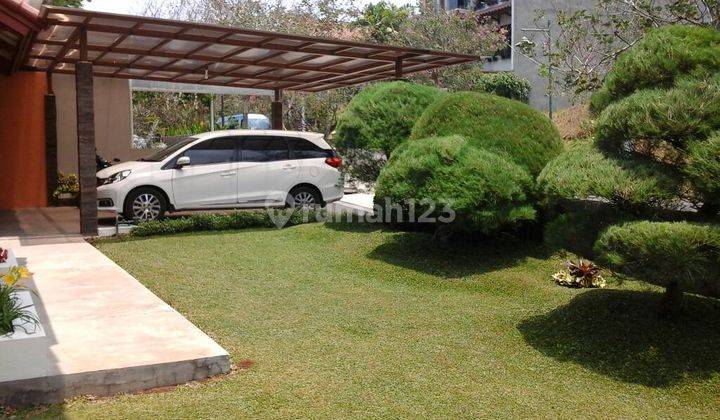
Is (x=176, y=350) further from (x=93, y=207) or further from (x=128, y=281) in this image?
(x=93, y=207)

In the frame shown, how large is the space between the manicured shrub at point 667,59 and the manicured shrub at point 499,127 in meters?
2.96

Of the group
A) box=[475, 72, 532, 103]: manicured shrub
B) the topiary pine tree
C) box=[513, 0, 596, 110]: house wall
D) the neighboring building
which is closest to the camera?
the topiary pine tree

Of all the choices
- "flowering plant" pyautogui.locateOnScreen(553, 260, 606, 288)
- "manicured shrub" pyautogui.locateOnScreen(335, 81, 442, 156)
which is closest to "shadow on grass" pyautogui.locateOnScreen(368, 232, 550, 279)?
"flowering plant" pyautogui.locateOnScreen(553, 260, 606, 288)

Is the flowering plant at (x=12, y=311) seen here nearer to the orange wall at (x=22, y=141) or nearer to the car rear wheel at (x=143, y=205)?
the car rear wheel at (x=143, y=205)

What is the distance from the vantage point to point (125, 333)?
17.9 feet

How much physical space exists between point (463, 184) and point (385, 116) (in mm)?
3091

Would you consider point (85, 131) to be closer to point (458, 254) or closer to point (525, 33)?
point (458, 254)

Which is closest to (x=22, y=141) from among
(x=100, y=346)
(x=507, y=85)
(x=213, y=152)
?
(x=213, y=152)

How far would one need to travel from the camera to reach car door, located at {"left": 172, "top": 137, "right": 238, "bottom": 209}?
11.6 metres

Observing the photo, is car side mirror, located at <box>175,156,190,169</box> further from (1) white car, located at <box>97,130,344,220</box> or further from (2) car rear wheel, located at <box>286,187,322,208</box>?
(2) car rear wheel, located at <box>286,187,322,208</box>

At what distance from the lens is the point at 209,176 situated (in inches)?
464

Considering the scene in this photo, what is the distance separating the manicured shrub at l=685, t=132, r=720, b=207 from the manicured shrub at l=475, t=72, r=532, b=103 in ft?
77.3

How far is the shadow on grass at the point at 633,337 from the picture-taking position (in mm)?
5199

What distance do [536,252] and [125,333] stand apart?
5395mm
